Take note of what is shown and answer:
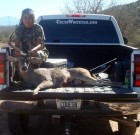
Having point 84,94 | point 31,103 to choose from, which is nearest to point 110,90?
point 84,94

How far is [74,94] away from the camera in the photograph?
17.7ft

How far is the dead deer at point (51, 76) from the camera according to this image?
19.9 ft

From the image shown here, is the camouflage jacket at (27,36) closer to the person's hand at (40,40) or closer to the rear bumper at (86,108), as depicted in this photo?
the person's hand at (40,40)

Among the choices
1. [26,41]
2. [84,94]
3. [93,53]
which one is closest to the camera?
[84,94]

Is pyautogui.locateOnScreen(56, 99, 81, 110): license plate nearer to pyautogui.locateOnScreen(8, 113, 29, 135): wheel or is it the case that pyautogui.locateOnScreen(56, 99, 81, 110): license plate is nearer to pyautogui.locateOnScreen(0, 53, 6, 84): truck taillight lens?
pyautogui.locateOnScreen(0, 53, 6, 84): truck taillight lens

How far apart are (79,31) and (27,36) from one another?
6.15 ft

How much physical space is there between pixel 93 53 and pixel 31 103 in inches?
128

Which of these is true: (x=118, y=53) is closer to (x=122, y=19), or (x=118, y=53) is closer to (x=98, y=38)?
(x=98, y=38)

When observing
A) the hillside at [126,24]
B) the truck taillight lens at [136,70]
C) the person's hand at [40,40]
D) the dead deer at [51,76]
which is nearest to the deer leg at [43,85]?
the dead deer at [51,76]

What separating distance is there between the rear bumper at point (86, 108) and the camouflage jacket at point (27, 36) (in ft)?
5.26

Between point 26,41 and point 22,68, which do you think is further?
point 26,41

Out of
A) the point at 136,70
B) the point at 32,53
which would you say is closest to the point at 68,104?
the point at 136,70

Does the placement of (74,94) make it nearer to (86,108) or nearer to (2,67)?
(86,108)

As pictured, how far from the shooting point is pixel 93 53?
8461 millimetres
